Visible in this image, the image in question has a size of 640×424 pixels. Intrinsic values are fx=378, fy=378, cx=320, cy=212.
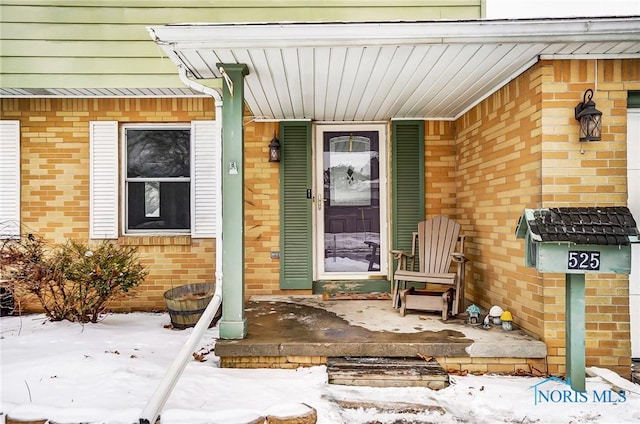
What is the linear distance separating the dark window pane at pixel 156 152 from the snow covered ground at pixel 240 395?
7.54 feet

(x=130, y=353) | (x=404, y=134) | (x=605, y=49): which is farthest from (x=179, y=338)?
(x=605, y=49)

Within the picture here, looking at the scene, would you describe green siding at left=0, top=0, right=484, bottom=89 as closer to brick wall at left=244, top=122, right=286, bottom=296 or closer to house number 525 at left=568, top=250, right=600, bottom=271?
brick wall at left=244, top=122, right=286, bottom=296

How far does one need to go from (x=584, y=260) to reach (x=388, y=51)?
193 cm

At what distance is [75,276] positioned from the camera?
12.8 feet

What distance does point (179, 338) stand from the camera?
3.69 meters

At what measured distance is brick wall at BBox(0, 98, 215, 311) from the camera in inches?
183

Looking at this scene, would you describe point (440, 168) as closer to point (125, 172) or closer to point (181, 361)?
point (181, 361)

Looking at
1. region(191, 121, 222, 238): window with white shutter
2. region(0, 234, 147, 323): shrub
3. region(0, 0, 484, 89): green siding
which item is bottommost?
region(0, 234, 147, 323): shrub

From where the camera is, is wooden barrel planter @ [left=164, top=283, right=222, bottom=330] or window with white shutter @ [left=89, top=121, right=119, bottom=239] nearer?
wooden barrel planter @ [left=164, top=283, right=222, bottom=330]

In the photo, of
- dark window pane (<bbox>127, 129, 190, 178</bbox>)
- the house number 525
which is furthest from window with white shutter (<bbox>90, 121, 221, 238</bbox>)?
the house number 525

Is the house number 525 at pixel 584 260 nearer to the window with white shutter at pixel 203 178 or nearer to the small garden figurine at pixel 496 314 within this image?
the small garden figurine at pixel 496 314

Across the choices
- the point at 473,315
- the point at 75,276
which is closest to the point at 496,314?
the point at 473,315

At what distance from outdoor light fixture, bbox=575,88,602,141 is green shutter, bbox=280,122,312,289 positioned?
109 inches

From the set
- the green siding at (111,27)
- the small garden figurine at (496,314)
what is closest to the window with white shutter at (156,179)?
the green siding at (111,27)
